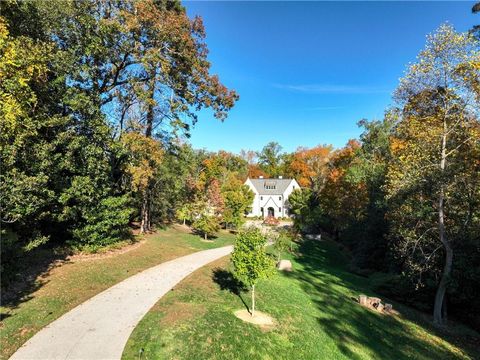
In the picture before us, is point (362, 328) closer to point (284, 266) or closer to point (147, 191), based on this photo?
point (284, 266)

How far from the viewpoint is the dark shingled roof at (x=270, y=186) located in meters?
→ 61.1

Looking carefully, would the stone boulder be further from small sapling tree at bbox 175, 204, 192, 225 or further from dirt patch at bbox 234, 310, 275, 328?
small sapling tree at bbox 175, 204, 192, 225

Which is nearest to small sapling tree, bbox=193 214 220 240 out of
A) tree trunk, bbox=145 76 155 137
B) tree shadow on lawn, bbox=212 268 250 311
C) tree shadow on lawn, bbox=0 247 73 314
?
tree trunk, bbox=145 76 155 137

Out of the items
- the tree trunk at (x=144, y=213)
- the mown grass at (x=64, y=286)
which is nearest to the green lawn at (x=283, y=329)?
the mown grass at (x=64, y=286)

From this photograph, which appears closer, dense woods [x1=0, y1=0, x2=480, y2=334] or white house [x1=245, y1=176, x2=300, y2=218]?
dense woods [x1=0, y1=0, x2=480, y2=334]

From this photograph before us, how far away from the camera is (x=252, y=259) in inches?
480

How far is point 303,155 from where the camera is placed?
73.1 meters

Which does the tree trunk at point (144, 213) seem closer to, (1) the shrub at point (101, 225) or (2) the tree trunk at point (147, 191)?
(2) the tree trunk at point (147, 191)

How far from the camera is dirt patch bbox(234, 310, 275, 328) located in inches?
445

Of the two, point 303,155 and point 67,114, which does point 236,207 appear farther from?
point 303,155

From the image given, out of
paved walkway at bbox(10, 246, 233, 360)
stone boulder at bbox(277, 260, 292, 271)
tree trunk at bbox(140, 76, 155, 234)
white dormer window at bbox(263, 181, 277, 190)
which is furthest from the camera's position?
white dormer window at bbox(263, 181, 277, 190)

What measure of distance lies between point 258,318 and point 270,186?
5108 cm

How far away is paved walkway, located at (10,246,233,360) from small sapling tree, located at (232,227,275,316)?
3672 millimetres

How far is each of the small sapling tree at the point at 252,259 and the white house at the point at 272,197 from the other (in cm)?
4806
